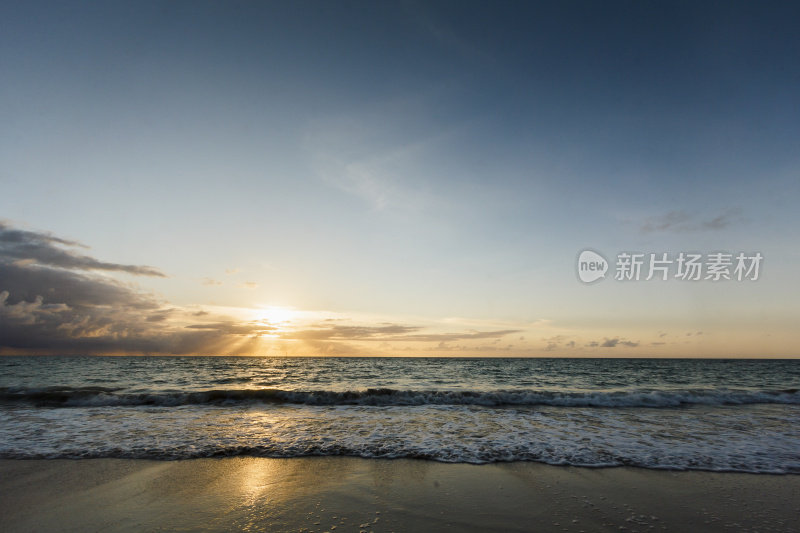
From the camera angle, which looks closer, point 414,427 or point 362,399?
point 414,427

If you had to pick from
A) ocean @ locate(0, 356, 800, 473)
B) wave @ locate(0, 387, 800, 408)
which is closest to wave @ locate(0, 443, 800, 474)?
ocean @ locate(0, 356, 800, 473)

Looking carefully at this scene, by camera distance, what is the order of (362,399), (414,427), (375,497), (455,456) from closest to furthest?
(375,497)
(455,456)
(414,427)
(362,399)

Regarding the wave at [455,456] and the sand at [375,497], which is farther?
the wave at [455,456]

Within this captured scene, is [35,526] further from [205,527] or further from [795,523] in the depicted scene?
[795,523]

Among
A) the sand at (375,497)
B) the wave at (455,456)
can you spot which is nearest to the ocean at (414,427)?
the wave at (455,456)

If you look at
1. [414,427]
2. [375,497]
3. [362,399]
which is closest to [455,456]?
[375,497]

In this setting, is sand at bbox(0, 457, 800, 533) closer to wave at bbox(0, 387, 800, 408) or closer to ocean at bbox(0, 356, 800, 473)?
ocean at bbox(0, 356, 800, 473)

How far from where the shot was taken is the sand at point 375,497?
555 centimetres

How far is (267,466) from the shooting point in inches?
333

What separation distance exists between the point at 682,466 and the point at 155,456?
12747 mm

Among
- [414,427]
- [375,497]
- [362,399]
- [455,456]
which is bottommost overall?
[362,399]

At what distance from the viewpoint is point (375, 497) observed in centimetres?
657

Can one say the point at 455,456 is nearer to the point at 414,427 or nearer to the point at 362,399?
the point at 414,427

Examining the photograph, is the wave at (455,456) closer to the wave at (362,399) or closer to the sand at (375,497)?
the sand at (375,497)
